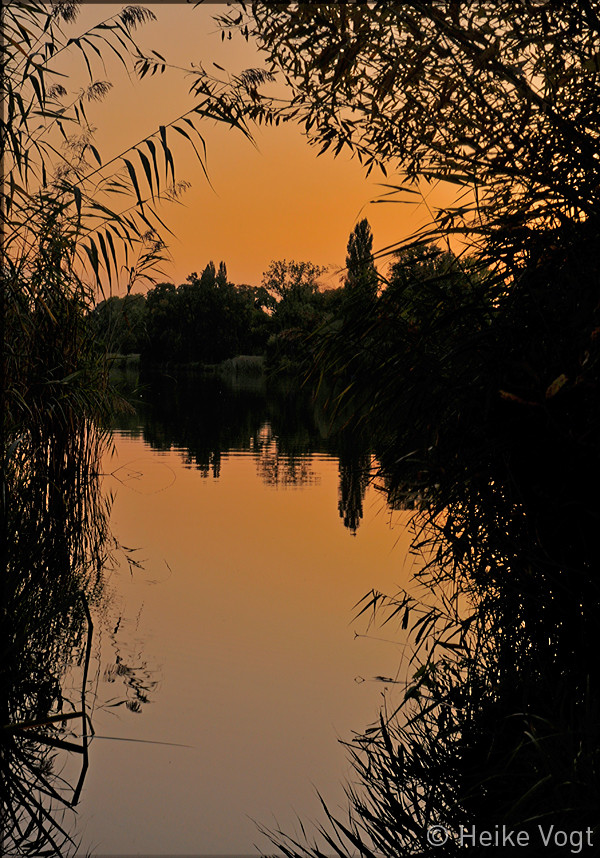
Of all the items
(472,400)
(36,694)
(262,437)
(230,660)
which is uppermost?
(472,400)

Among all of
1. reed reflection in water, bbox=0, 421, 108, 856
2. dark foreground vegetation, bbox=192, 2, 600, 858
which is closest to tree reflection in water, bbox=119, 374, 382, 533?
dark foreground vegetation, bbox=192, 2, 600, 858

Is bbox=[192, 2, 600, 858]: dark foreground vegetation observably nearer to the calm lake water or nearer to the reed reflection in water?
the calm lake water

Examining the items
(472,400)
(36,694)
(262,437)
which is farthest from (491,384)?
Result: (262,437)

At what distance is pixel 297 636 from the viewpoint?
509cm

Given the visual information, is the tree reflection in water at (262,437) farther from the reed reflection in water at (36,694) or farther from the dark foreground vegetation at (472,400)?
the reed reflection in water at (36,694)

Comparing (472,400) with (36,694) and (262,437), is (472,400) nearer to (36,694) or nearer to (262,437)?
(36,694)

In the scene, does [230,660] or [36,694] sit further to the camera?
[230,660]

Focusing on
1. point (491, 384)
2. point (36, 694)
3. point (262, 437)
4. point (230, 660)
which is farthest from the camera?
point (262, 437)

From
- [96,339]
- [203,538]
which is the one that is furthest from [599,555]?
[203,538]

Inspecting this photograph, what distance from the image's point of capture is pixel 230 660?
471 centimetres

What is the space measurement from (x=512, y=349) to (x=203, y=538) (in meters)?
4.85

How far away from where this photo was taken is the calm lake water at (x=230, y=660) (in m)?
3.23

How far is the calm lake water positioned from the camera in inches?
127

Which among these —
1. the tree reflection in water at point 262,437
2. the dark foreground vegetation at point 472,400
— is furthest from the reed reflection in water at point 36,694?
the tree reflection in water at point 262,437
